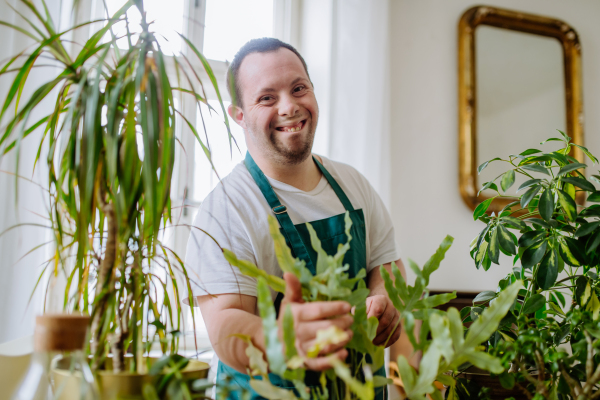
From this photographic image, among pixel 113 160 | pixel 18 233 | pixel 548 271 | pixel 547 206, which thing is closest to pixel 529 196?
pixel 547 206

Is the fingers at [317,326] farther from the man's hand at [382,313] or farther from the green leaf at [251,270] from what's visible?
the man's hand at [382,313]

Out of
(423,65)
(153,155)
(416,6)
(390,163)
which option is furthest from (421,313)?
(416,6)

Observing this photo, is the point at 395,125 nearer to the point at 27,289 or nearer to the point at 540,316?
the point at 540,316

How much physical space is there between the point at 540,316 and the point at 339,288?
23.2 inches

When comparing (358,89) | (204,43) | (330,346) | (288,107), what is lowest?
(330,346)

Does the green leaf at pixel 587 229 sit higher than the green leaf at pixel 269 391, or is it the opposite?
the green leaf at pixel 587 229

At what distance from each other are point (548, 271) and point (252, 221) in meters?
0.65

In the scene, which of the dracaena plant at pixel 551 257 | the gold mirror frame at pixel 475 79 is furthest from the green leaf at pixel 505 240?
the gold mirror frame at pixel 475 79

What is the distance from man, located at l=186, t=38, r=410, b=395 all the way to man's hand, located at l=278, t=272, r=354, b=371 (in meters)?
0.39

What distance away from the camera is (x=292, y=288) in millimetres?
530

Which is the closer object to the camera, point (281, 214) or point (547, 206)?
point (547, 206)

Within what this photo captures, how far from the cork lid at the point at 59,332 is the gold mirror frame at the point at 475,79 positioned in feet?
6.83

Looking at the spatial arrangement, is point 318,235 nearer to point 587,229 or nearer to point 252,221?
point 252,221

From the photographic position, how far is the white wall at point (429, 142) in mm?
2213
